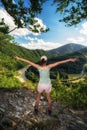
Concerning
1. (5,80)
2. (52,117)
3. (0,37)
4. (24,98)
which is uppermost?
(0,37)

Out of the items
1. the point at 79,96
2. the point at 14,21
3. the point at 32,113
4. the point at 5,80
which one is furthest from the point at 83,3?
the point at 5,80

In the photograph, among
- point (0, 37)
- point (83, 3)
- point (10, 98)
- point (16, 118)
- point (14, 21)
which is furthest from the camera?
point (0, 37)

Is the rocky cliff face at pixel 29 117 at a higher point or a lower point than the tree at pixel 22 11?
lower

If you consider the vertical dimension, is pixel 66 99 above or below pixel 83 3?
below

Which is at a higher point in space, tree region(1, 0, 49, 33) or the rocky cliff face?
tree region(1, 0, 49, 33)

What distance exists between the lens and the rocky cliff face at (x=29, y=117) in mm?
9703

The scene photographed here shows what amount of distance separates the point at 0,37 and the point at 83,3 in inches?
311

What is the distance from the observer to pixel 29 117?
34.0ft

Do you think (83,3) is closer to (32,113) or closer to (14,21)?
(14,21)

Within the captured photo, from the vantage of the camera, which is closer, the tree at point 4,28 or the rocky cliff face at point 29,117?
the rocky cliff face at point 29,117

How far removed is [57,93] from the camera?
18.7 meters

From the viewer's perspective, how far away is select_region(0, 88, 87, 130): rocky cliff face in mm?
9703

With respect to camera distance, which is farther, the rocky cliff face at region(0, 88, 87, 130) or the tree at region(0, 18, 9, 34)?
the tree at region(0, 18, 9, 34)

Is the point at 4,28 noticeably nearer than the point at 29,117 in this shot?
No
